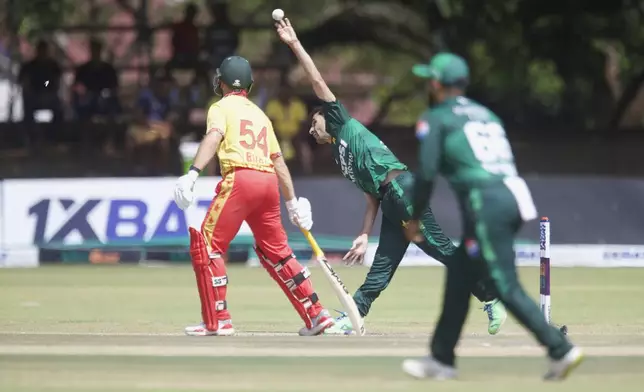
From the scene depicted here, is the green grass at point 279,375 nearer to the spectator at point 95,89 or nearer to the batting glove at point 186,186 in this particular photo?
the batting glove at point 186,186

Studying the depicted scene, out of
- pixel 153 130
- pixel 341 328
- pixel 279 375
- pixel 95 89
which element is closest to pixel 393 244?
pixel 341 328

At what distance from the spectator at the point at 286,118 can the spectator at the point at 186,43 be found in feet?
5.61

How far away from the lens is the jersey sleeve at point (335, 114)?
39.0 feet

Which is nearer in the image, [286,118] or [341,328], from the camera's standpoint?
[341,328]

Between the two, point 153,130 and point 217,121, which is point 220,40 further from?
point 217,121

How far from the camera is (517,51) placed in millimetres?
28938

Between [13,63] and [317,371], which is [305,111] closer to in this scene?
[13,63]

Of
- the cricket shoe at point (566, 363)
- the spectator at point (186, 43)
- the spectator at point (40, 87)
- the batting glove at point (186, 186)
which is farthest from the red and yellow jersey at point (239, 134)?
the spectator at point (186, 43)

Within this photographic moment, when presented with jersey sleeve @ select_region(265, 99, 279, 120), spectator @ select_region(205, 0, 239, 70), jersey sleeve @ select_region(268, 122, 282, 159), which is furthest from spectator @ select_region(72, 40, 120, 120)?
jersey sleeve @ select_region(268, 122, 282, 159)

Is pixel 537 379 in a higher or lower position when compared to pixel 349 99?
higher

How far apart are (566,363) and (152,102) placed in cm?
1780

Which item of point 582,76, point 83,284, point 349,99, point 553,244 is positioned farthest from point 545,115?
point 349,99

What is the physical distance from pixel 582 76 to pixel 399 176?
16.4 m

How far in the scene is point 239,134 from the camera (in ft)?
38.4
